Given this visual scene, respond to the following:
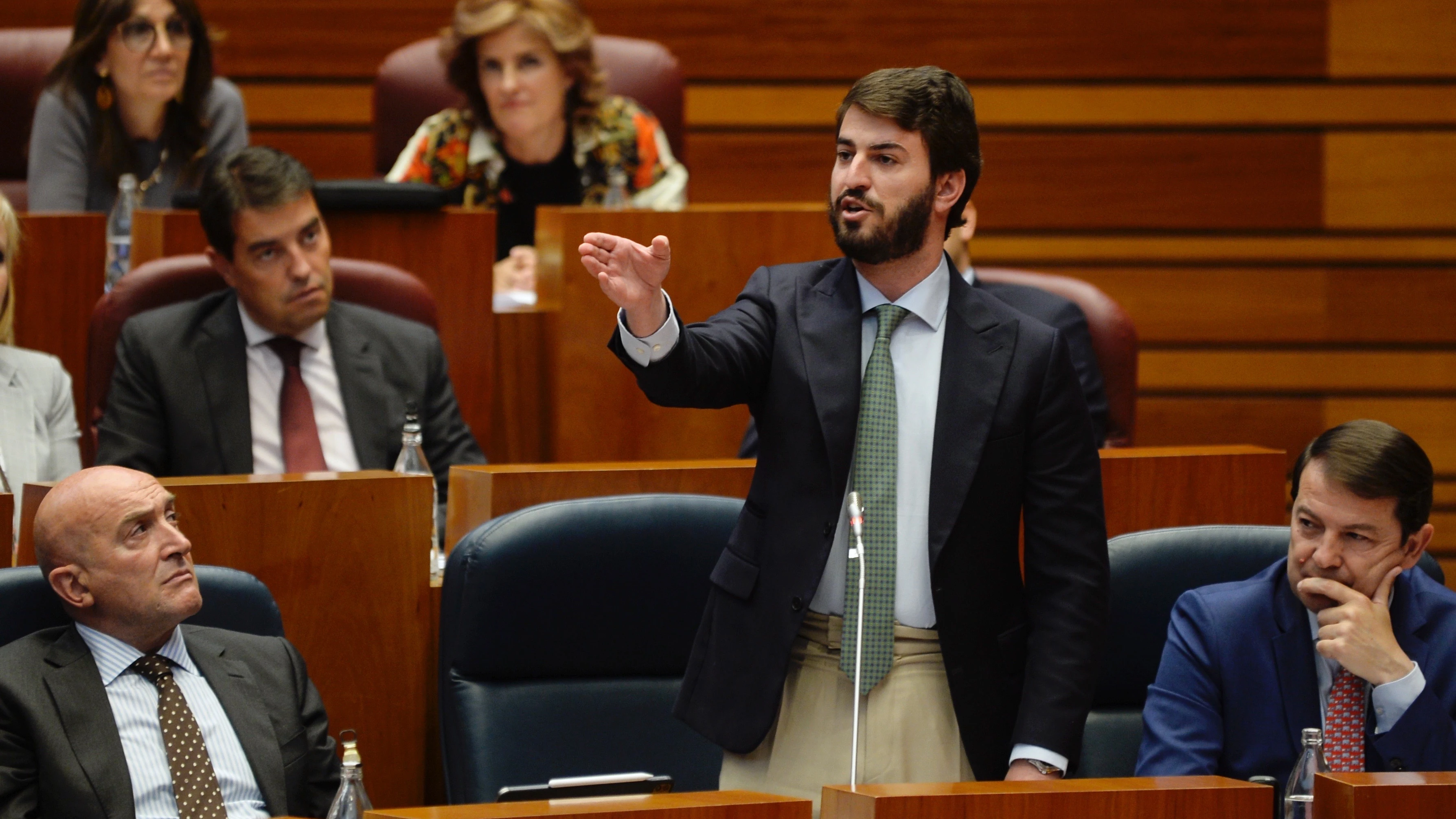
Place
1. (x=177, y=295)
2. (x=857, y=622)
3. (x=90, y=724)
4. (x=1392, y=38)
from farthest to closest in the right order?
(x=1392, y=38) < (x=177, y=295) < (x=90, y=724) < (x=857, y=622)

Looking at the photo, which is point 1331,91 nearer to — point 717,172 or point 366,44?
point 717,172

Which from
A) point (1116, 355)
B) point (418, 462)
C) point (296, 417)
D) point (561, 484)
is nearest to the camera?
point (561, 484)

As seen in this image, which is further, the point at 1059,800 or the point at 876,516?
the point at 876,516

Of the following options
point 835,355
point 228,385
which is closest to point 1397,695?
point 835,355

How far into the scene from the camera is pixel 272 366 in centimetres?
248

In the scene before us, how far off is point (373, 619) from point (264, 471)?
2.03ft

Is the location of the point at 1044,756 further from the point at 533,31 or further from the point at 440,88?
the point at 440,88

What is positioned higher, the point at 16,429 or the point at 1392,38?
the point at 1392,38

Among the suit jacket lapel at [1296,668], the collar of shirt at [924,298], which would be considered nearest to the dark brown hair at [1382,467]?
the suit jacket lapel at [1296,668]

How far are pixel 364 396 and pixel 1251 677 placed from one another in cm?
136

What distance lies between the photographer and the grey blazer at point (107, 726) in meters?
1.54

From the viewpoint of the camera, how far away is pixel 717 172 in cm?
388

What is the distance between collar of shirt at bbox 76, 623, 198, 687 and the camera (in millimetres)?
1644

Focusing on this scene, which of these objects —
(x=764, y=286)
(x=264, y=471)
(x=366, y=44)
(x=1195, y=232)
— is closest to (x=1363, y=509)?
(x=764, y=286)
